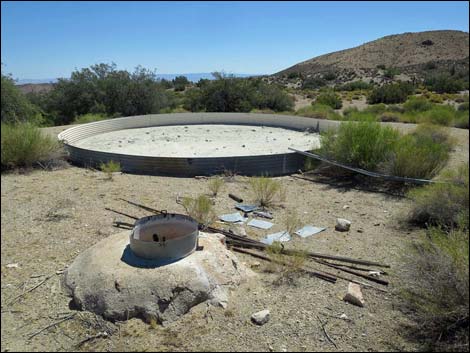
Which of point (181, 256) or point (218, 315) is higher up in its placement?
point (181, 256)

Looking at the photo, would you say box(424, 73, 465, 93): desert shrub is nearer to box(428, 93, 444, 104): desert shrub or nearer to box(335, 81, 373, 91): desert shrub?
box(428, 93, 444, 104): desert shrub

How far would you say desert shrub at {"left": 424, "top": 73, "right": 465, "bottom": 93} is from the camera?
27.1 metres

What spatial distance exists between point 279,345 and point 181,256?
4.41 feet

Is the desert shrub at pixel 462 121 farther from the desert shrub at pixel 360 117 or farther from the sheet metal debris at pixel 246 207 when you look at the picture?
the sheet metal debris at pixel 246 207

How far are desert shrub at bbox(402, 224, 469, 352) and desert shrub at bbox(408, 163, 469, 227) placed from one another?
210cm

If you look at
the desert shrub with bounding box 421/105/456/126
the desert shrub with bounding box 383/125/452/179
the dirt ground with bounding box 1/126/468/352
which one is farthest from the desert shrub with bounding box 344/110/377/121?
the dirt ground with bounding box 1/126/468/352

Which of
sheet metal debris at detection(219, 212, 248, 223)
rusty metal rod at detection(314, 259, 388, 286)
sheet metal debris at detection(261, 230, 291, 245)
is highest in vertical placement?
sheet metal debris at detection(219, 212, 248, 223)

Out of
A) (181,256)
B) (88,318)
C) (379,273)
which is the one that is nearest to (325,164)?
(379,273)

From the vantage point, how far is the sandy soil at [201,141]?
11.9 metres

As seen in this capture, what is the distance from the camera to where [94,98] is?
21156 mm

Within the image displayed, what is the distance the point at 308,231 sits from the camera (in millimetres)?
6219

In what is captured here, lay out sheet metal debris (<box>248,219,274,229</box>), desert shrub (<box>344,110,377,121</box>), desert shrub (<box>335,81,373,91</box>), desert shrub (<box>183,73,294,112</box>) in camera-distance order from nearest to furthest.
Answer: sheet metal debris (<box>248,219,274,229</box>) < desert shrub (<box>344,110,377,121</box>) < desert shrub (<box>183,73,294,112</box>) < desert shrub (<box>335,81,373,91</box>)

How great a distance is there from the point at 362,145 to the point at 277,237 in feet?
13.6

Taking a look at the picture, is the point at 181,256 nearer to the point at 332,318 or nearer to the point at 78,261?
the point at 78,261
